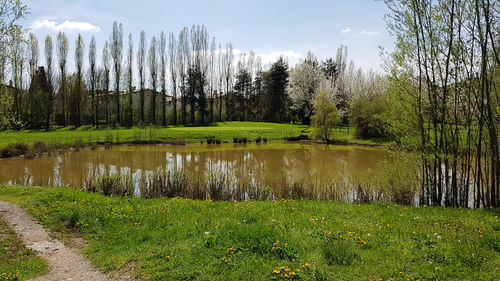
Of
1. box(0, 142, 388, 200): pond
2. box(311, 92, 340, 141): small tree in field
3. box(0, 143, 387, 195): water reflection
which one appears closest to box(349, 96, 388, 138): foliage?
box(311, 92, 340, 141): small tree in field

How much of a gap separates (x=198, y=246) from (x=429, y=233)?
4534 mm

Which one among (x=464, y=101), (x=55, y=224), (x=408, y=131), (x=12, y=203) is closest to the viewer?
(x=55, y=224)

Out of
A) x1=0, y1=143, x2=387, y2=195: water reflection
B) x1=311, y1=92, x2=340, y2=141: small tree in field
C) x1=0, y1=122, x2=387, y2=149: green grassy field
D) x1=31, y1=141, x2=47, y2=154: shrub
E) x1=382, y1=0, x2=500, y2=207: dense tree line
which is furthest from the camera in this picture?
x1=311, y1=92, x2=340, y2=141: small tree in field

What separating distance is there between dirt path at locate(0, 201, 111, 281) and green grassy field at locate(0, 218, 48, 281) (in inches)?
5.2

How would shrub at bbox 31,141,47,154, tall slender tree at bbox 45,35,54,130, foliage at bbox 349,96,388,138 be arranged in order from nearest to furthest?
shrub at bbox 31,141,47,154, foliage at bbox 349,96,388,138, tall slender tree at bbox 45,35,54,130

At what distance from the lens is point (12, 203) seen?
8664 millimetres

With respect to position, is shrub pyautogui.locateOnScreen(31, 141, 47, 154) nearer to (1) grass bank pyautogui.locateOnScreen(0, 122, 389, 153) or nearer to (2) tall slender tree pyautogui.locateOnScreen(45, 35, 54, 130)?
(1) grass bank pyautogui.locateOnScreen(0, 122, 389, 153)

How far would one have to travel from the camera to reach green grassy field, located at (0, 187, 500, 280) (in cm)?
468

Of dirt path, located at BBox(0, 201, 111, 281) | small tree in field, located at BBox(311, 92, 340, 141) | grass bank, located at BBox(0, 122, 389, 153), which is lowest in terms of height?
dirt path, located at BBox(0, 201, 111, 281)

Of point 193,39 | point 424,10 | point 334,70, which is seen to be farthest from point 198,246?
point 334,70

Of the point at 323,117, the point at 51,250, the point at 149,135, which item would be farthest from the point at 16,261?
the point at 323,117

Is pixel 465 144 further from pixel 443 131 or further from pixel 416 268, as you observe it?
pixel 416 268

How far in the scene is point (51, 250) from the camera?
6164 mm

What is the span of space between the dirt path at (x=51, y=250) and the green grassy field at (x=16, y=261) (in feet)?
0.43
